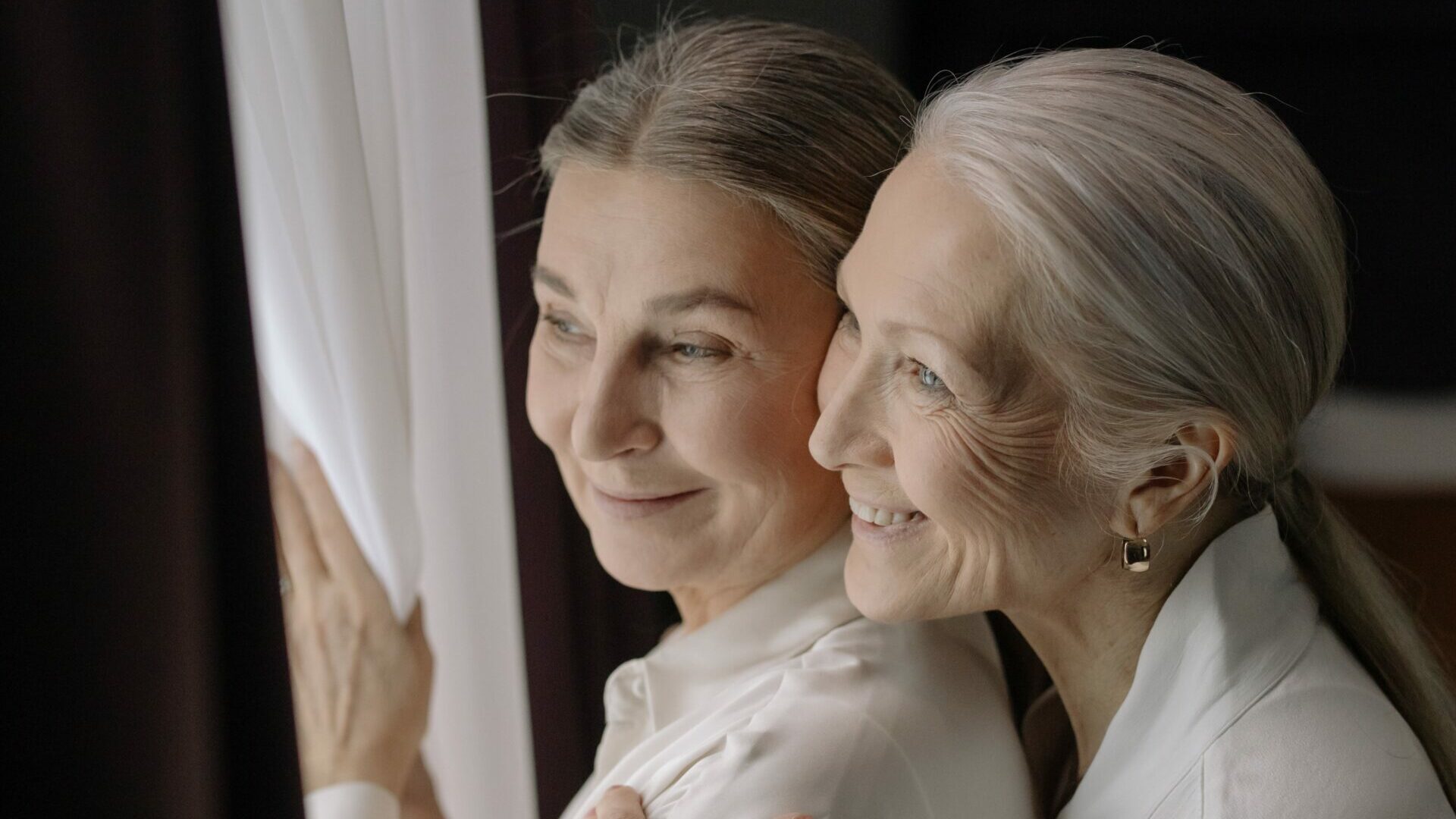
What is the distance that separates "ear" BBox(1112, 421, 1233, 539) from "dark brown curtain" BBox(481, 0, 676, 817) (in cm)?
84

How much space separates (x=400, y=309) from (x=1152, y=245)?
764mm

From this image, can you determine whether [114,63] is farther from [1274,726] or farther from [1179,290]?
[1274,726]

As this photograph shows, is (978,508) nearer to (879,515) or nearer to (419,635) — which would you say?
(879,515)

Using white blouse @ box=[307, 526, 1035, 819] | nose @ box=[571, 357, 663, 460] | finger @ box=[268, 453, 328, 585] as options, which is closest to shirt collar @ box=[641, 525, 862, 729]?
white blouse @ box=[307, 526, 1035, 819]

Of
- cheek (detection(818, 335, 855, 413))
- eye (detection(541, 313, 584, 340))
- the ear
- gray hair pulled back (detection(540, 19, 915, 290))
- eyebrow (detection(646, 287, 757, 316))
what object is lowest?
the ear

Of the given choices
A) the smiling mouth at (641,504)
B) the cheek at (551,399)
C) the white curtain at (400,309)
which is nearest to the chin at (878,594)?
the smiling mouth at (641,504)

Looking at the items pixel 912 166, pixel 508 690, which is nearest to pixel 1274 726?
pixel 912 166

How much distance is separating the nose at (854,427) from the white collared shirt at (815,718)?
0.20 metres

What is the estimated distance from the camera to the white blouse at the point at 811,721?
991 mm

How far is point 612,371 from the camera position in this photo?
3.89 ft

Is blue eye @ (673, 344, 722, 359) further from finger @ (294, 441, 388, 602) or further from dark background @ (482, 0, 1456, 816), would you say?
dark background @ (482, 0, 1456, 816)

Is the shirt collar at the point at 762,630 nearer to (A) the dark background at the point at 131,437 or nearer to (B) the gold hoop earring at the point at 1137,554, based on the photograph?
(B) the gold hoop earring at the point at 1137,554

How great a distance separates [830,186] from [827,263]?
76mm

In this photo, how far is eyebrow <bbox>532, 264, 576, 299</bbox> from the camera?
1229mm
